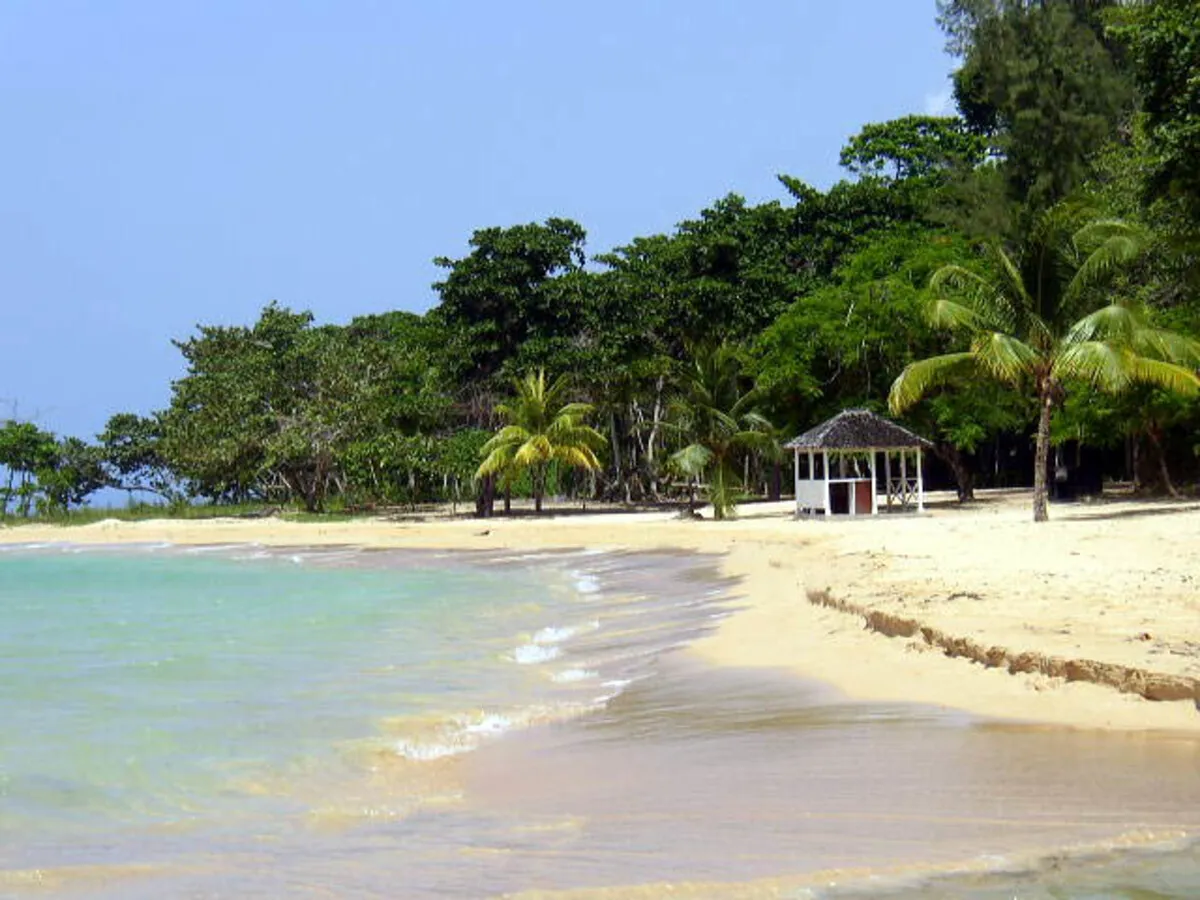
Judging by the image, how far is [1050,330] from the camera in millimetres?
20516

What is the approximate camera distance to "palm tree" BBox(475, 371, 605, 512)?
31234mm

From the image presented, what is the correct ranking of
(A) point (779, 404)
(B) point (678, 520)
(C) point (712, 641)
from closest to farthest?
(C) point (712, 641) < (B) point (678, 520) < (A) point (779, 404)

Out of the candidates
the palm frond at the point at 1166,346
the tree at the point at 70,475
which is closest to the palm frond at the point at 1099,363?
the palm frond at the point at 1166,346

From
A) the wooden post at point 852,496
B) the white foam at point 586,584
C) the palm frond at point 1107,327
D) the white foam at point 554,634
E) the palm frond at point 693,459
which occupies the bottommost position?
the white foam at point 554,634

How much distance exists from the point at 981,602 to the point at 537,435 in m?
21.9

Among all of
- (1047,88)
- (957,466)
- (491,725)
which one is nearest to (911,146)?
(1047,88)

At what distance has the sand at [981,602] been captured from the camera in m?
6.45

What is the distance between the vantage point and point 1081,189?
112ft

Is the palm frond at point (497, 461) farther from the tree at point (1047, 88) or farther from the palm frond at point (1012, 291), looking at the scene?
the tree at point (1047, 88)

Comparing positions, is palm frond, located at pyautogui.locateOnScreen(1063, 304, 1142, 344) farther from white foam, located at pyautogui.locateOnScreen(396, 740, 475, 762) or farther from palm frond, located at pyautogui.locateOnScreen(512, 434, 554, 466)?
white foam, located at pyautogui.locateOnScreen(396, 740, 475, 762)

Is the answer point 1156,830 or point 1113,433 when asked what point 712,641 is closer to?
point 1156,830

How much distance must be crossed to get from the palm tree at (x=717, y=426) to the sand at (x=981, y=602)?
223cm

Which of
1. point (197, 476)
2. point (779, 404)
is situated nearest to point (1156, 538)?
point (779, 404)

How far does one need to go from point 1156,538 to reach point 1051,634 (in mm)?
8128
